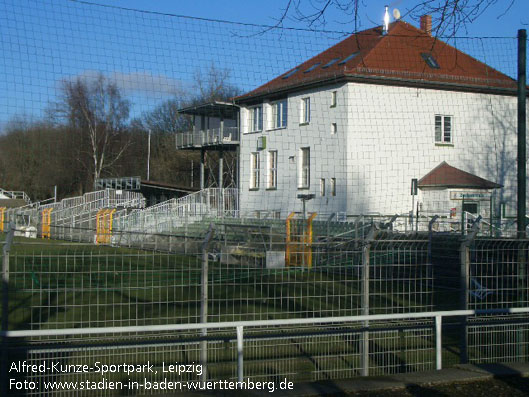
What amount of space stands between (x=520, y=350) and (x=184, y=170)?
47499 mm

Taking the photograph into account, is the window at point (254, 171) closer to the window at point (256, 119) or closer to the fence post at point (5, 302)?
the window at point (256, 119)

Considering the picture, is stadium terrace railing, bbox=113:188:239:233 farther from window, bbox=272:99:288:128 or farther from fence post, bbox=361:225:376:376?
fence post, bbox=361:225:376:376

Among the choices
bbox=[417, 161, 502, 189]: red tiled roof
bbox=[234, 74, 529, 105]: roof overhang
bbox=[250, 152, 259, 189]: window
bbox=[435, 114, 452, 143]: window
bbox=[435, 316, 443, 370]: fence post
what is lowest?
bbox=[435, 316, 443, 370]: fence post

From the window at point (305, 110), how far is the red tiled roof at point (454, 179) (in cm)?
2072

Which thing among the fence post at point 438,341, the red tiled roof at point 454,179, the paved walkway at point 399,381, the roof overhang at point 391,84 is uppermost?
the roof overhang at point 391,84

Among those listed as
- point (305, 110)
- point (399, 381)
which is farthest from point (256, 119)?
point (399, 381)

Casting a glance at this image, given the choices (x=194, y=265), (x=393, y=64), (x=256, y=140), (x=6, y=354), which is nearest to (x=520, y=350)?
(x=194, y=265)

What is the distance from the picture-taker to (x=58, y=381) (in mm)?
6332

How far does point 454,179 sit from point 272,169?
59.3 feet

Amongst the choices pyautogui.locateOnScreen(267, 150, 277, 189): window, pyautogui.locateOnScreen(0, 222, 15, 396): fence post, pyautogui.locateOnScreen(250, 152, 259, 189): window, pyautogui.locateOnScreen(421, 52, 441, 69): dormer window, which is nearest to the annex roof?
pyautogui.locateOnScreen(250, 152, 259, 189): window

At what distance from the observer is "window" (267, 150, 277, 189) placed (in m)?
15.4

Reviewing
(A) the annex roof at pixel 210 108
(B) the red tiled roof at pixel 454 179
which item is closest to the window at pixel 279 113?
(A) the annex roof at pixel 210 108

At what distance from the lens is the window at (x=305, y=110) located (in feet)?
35.0

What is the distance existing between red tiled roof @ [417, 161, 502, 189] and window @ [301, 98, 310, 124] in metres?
20.7
